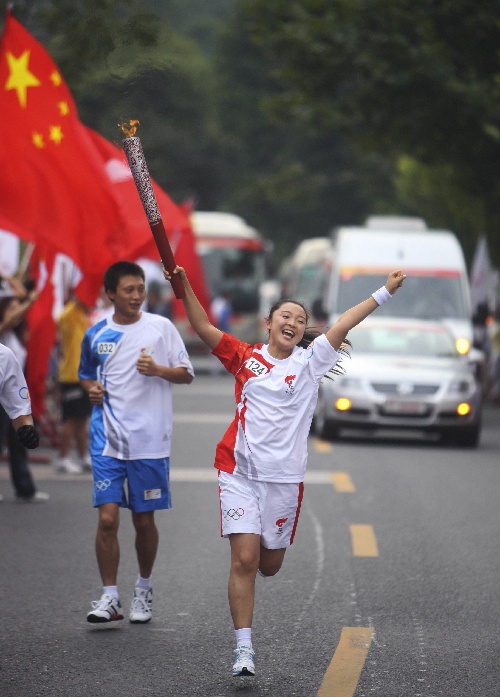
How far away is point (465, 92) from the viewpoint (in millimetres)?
21609

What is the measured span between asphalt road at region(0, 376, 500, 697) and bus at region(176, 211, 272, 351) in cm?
2489

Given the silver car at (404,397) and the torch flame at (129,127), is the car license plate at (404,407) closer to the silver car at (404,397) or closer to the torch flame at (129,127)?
the silver car at (404,397)

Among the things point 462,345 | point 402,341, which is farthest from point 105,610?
point 462,345

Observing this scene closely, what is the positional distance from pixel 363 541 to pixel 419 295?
10.4 metres

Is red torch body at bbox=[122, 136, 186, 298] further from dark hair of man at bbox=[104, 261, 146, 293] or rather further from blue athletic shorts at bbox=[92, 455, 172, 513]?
blue athletic shorts at bbox=[92, 455, 172, 513]

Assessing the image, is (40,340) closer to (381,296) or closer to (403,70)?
(381,296)

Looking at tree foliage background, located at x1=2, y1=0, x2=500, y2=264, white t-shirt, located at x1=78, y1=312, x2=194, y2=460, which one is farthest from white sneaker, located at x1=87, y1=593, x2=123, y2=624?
tree foliage background, located at x1=2, y1=0, x2=500, y2=264

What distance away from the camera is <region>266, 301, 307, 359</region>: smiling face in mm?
6336

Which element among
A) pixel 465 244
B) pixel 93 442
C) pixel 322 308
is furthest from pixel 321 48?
pixel 93 442

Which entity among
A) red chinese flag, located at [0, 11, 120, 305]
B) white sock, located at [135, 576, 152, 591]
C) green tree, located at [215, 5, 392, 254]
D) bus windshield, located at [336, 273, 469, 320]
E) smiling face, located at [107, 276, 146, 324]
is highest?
green tree, located at [215, 5, 392, 254]

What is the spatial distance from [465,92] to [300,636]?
51.8ft

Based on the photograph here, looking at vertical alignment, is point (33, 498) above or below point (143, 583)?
below

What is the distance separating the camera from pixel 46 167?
39.8 feet

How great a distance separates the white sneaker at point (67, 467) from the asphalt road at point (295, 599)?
1.31 ft
